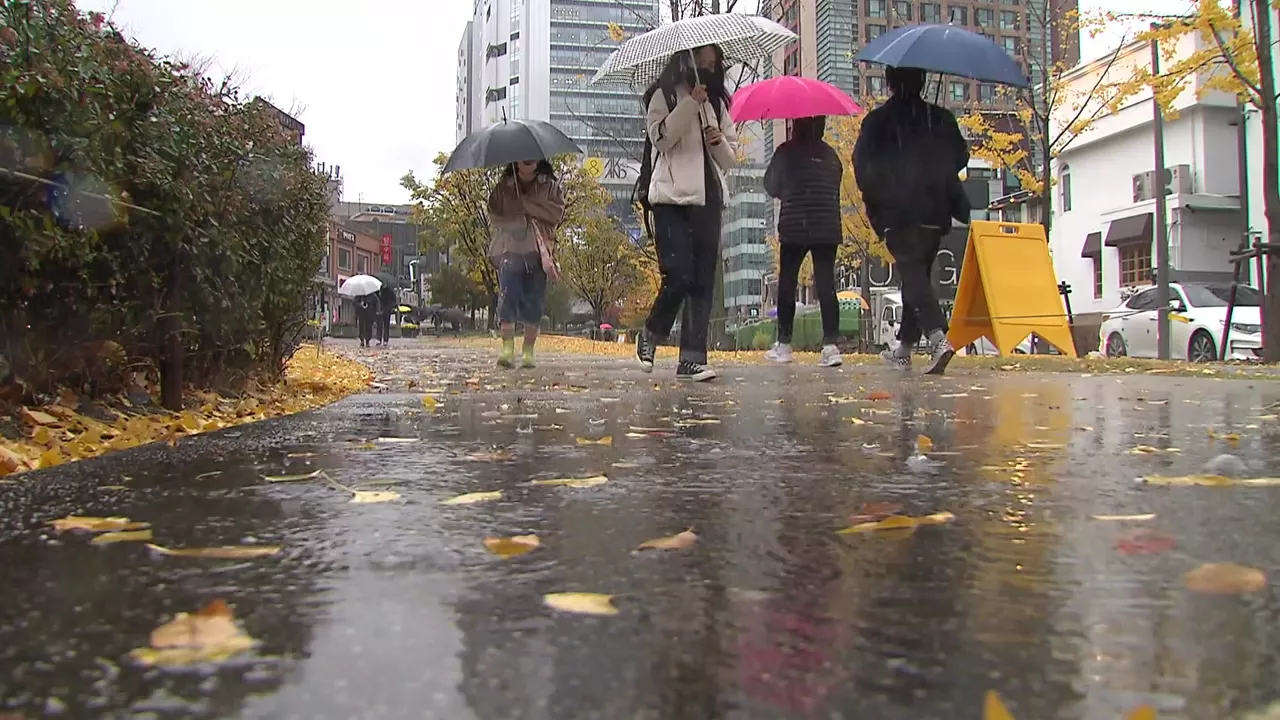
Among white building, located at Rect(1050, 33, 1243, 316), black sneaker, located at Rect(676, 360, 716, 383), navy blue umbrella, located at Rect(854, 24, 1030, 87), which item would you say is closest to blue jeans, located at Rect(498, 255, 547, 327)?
black sneaker, located at Rect(676, 360, 716, 383)

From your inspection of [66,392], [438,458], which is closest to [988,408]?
[438,458]

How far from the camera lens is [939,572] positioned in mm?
1616

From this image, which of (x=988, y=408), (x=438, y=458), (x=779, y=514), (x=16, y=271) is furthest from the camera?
(x=988, y=408)

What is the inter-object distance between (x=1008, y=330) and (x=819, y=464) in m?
5.98

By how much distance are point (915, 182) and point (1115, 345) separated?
51.2 feet

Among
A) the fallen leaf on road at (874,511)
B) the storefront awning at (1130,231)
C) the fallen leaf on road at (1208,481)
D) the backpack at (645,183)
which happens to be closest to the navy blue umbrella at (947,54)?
the backpack at (645,183)

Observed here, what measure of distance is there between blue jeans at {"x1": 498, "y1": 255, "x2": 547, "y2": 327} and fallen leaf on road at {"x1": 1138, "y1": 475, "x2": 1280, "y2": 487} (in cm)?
Answer: 639

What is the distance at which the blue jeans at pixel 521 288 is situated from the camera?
8.59 m

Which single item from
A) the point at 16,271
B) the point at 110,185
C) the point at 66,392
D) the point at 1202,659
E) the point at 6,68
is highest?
the point at 6,68

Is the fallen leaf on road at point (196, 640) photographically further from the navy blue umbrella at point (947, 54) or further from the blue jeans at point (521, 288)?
the blue jeans at point (521, 288)

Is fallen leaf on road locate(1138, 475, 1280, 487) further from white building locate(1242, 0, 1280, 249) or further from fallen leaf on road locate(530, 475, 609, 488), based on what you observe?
white building locate(1242, 0, 1280, 249)

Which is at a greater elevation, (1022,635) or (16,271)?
(16,271)

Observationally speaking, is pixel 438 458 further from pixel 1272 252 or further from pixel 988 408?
pixel 1272 252

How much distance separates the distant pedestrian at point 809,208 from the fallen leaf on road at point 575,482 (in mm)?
5359
